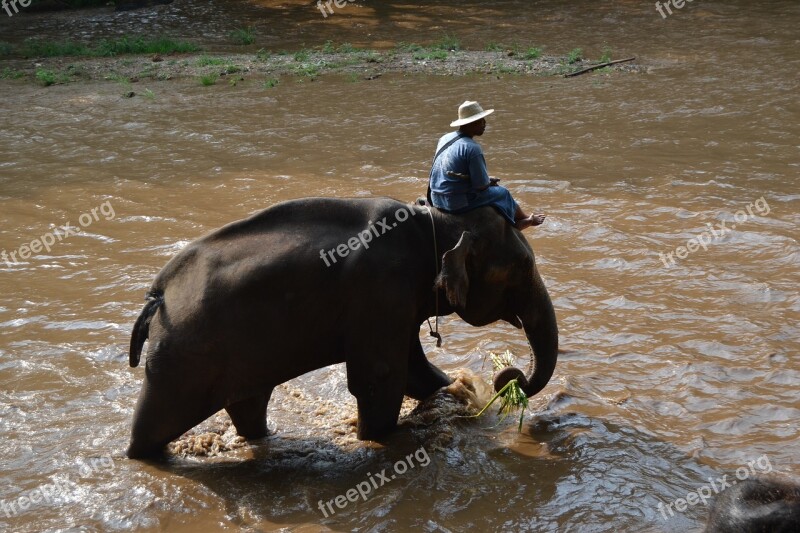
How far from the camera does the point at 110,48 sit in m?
18.6

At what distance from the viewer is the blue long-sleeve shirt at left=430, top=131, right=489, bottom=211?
5.40 m

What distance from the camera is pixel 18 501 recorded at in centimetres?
509

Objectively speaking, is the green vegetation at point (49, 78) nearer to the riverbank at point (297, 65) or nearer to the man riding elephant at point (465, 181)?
the riverbank at point (297, 65)

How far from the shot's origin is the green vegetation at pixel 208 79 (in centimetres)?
1545

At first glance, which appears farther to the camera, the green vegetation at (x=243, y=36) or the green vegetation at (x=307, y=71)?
the green vegetation at (x=243, y=36)

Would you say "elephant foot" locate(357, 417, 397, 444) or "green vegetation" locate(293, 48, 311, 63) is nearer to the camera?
"elephant foot" locate(357, 417, 397, 444)
